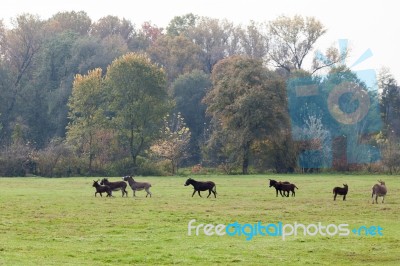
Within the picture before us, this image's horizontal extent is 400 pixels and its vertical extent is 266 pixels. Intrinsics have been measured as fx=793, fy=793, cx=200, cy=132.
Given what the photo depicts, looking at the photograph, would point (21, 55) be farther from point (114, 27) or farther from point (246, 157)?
point (246, 157)

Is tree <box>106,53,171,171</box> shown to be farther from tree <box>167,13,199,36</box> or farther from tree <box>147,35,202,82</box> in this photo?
tree <box>167,13,199,36</box>

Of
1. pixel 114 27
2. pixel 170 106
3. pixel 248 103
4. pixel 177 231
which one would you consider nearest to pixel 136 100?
pixel 170 106

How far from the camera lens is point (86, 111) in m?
81.1

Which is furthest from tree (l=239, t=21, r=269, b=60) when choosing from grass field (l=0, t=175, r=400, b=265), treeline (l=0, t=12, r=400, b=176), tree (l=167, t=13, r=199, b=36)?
grass field (l=0, t=175, r=400, b=265)

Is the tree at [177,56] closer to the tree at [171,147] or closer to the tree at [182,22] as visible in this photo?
the tree at [171,147]

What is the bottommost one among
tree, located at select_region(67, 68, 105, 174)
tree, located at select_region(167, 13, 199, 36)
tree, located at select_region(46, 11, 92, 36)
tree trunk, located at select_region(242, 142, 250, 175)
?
tree trunk, located at select_region(242, 142, 250, 175)

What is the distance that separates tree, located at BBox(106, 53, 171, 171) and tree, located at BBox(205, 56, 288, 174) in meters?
5.66

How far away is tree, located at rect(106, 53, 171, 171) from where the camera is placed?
7962 centimetres

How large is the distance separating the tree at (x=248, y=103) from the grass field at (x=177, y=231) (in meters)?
38.1

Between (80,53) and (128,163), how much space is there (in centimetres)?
2119

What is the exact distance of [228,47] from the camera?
4405 inches

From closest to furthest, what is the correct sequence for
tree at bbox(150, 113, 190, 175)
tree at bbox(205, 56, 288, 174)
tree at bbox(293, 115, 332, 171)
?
tree at bbox(205, 56, 288, 174), tree at bbox(150, 113, 190, 175), tree at bbox(293, 115, 332, 171)

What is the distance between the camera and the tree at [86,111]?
262 feet

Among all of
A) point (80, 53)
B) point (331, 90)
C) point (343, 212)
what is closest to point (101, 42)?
point (80, 53)
